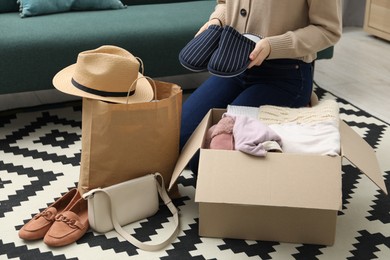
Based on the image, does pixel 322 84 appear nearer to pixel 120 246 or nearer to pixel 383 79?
pixel 383 79

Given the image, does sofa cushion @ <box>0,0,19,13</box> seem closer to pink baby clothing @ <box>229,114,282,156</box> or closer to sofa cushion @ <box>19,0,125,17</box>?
sofa cushion @ <box>19,0,125,17</box>

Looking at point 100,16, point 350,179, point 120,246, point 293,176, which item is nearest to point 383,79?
point 350,179

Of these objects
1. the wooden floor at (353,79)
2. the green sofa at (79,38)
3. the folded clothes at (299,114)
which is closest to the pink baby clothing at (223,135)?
the folded clothes at (299,114)

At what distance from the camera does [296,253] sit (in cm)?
186

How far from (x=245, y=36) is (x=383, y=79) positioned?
1.45 m

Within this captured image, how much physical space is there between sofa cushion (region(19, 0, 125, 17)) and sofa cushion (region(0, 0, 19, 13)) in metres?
0.10

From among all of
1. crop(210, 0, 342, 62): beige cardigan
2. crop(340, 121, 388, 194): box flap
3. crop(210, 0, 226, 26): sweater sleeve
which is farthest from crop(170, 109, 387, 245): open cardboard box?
crop(210, 0, 226, 26): sweater sleeve

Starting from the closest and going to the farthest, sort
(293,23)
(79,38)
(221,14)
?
1. (293,23)
2. (221,14)
3. (79,38)

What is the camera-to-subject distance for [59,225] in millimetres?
1892

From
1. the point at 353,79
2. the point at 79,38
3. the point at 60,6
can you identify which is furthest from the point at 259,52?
the point at 353,79

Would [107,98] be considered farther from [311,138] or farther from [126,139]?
[311,138]

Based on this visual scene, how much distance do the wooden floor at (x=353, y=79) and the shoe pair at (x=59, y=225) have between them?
3.30 ft

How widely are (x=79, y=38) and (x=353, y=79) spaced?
1.38 metres

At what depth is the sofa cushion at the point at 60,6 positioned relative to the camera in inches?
111
